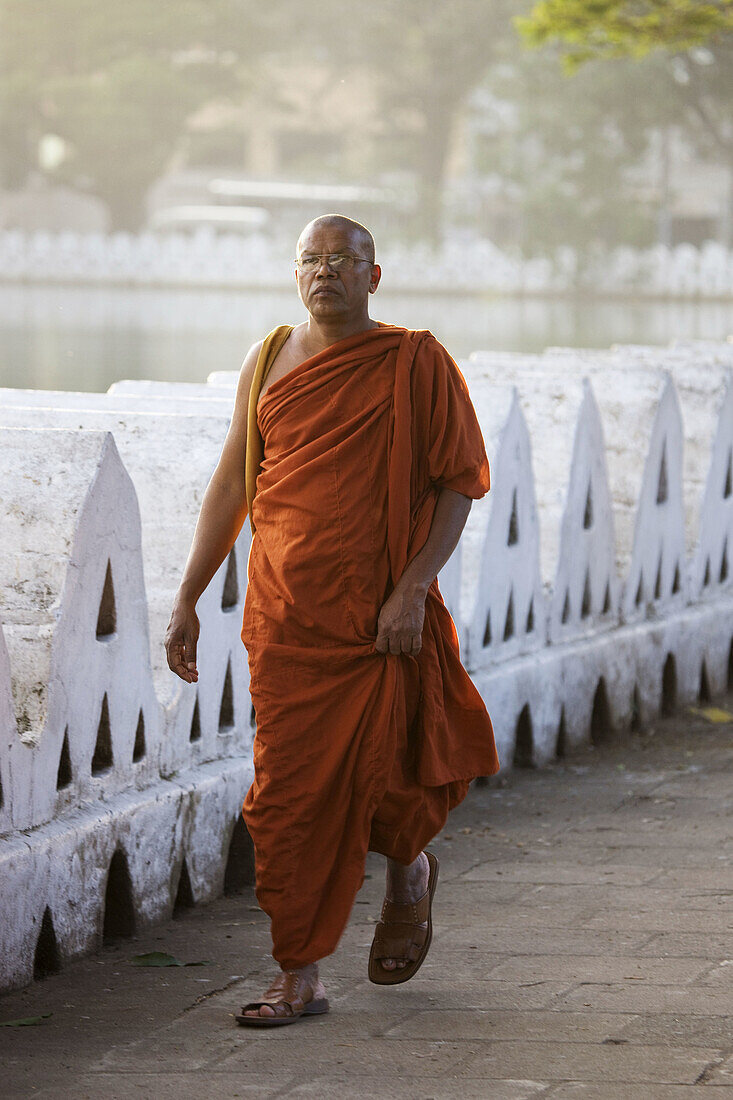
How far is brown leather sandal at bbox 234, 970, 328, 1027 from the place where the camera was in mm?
2701

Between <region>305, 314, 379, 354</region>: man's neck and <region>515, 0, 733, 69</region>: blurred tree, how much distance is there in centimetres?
689

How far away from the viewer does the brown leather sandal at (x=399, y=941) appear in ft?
9.45

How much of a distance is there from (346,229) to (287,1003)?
1.26m

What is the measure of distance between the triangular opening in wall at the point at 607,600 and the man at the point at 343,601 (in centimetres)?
251

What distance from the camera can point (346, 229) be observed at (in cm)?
279

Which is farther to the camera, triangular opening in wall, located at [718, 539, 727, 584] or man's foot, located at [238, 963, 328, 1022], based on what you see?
triangular opening in wall, located at [718, 539, 727, 584]

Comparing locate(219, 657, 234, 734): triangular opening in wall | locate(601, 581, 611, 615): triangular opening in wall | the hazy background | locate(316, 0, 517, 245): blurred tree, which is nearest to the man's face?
locate(219, 657, 234, 734): triangular opening in wall

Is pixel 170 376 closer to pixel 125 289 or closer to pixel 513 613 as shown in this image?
pixel 513 613

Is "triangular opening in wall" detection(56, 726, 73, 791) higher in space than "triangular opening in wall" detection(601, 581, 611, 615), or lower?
lower

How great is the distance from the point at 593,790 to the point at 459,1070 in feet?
7.11

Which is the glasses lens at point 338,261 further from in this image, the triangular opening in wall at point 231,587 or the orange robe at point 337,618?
the triangular opening in wall at point 231,587

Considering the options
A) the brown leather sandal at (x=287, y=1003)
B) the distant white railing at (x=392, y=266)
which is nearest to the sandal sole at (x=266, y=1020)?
the brown leather sandal at (x=287, y=1003)

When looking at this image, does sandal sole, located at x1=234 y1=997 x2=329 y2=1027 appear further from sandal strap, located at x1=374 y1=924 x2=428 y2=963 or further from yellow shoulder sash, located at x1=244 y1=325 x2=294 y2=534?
yellow shoulder sash, located at x1=244 y1=325 x2=294 y2=534

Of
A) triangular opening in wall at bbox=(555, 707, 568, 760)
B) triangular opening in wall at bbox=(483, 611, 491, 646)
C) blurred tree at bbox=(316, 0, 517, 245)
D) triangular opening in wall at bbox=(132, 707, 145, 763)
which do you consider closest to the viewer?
triangular opening in wall at bbox=(132, 707, 145, 763)
